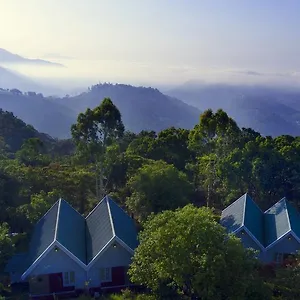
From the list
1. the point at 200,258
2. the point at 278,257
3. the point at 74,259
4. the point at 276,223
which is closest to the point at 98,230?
the point at 74,259

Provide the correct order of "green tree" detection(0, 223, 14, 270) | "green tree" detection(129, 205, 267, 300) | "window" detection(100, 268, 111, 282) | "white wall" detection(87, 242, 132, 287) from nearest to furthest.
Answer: "green tree" detection(129, 205, 267, 300)
"green tree" detection(0, 223, 14, 270)
"white wall" detection(87, 242, 132, 287)
"window" detection(100, 268, 111, 282)

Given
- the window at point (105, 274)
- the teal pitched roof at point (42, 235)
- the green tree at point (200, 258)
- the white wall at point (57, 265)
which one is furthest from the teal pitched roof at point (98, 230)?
the green tree at point (200, 258)

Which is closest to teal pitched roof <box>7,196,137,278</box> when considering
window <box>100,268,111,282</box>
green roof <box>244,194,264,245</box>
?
window <box>100,268,111,282</box>

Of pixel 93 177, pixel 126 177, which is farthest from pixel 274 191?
pixel 93 177

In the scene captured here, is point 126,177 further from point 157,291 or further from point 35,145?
point 157,291

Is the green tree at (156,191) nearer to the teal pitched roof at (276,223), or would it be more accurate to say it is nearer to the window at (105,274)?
the teal pitched roof at (276,223)

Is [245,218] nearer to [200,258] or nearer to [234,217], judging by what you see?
[234,217]

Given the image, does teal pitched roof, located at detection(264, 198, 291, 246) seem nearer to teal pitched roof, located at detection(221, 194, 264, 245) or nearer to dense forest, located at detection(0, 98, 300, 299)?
teal pitched roof, located at detection(221, 194, 264, 245)
